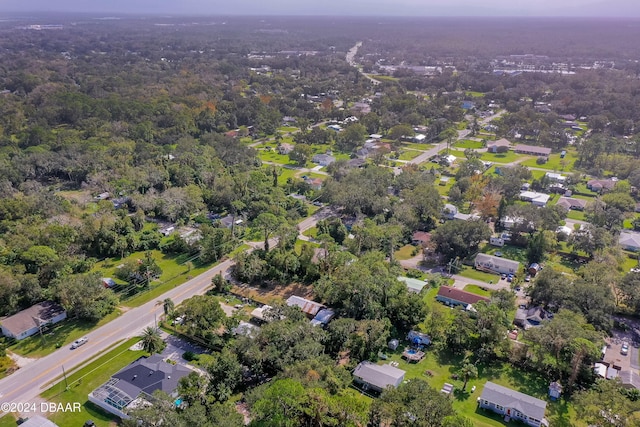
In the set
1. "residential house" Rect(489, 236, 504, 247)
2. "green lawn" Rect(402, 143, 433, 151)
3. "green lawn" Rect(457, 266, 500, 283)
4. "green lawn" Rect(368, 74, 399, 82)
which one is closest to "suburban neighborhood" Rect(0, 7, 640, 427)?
"green lawn" Rect(457, 266, 500, 283)

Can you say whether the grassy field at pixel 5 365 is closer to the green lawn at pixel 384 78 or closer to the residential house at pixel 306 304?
the residential house at pixel 306 304

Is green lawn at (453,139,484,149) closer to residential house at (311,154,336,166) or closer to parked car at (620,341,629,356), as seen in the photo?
residential house at (311,154,336,166)

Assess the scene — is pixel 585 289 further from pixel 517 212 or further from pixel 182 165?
pixel 182 165

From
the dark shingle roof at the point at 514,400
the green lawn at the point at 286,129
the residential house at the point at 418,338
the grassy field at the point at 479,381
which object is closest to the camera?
the dark shingle roof at the point at 514,400

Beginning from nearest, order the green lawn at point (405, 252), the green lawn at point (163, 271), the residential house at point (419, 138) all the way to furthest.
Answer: the green lawn at point (163, 271) → the green lawn at point (405, 252) → the residential house at point (419, 138)

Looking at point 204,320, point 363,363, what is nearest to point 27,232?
point 204,320

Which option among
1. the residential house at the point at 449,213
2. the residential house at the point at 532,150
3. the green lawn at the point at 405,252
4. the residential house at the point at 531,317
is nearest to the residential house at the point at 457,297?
the residential house at the point at 531,317

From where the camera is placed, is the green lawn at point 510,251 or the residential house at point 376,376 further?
the green lawn at point 510,251
